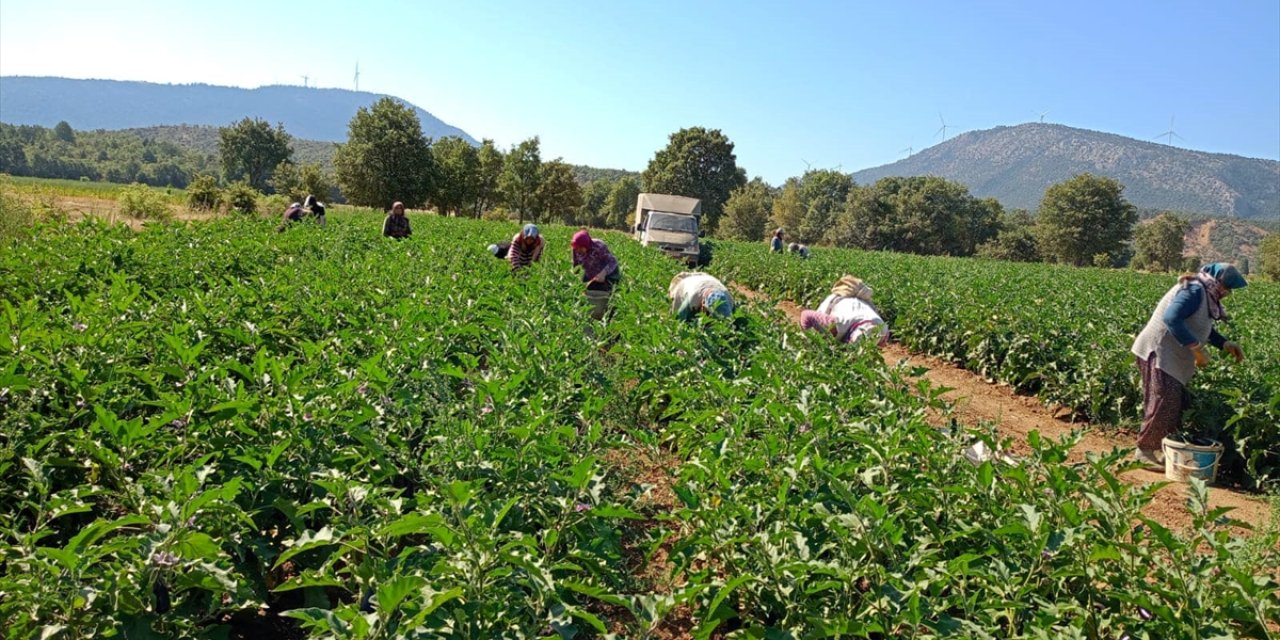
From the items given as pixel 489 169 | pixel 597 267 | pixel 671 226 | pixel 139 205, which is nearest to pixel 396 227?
pixel 597 267

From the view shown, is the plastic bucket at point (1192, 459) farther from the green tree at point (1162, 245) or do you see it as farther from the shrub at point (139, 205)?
the green tree at point (1162, 245)

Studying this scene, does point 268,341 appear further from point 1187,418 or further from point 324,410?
point 1187,418

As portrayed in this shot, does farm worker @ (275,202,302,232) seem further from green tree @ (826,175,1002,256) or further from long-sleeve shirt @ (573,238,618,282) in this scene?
green tree @ (826,175,1002,256)

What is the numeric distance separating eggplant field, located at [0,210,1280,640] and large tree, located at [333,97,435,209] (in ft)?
150

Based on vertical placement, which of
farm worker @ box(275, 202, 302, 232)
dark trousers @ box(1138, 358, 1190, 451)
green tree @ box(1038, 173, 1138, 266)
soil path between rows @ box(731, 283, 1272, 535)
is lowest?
soil path between rows @ box(731, 283, 1272, 535)

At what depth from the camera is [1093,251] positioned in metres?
66.6

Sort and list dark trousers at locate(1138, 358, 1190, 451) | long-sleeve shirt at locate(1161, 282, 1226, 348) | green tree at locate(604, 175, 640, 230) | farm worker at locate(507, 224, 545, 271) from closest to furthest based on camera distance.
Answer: long-sleeve shirt at locate(1161, 282, 1226, 348) → dark trousers at locate(1138, 358, 1190, 451) → farm worker at locate(507, 224, 545, 271) → green tree at locate(604, 175, 640, 230)

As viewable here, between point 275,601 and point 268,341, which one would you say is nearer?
point 275,601

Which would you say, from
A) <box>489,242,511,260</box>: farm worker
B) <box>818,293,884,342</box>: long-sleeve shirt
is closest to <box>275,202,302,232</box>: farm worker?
<box>489,242,511,260</box>: farm worker

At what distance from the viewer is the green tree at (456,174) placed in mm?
51844

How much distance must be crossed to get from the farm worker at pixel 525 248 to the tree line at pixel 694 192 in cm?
3889

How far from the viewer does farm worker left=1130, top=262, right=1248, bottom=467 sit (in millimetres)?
6238

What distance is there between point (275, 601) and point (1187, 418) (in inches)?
322

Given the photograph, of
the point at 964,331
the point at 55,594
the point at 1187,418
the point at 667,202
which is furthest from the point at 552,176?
the point at 55,594
